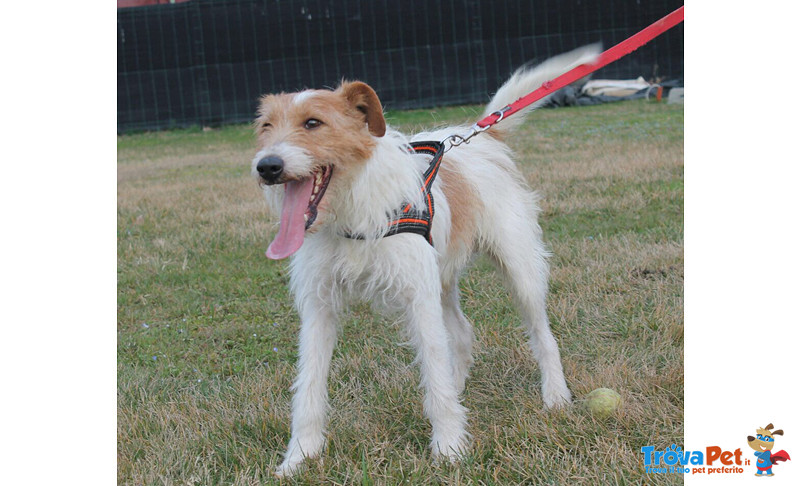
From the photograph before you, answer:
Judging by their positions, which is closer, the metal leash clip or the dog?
the dog

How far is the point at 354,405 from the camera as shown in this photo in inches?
125

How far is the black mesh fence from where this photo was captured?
15414 millimetres

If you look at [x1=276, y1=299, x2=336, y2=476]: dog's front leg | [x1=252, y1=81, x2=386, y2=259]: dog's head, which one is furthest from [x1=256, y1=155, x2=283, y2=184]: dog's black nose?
[x1=276, y1=299, x2=336, y2=476]: dog's front leg

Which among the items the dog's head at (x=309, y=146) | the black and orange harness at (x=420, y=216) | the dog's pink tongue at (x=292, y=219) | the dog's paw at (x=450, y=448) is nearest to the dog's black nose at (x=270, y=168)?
the dog's head at (x=309, y=146)

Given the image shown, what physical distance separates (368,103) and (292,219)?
0.58 meters

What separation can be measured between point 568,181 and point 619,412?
4.66 meters

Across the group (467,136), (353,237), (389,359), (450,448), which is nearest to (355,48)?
(467,136)

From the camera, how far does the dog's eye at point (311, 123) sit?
262 centimetres

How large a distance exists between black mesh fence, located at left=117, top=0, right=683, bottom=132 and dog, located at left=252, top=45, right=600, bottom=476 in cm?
1293

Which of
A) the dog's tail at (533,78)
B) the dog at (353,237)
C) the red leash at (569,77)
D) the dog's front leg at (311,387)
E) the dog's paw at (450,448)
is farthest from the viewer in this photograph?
the dog's tail at (533,78)

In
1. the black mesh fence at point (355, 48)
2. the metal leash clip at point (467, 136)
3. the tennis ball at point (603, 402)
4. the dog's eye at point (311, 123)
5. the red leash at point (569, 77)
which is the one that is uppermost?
the black mesh fence at point (355, 48)
